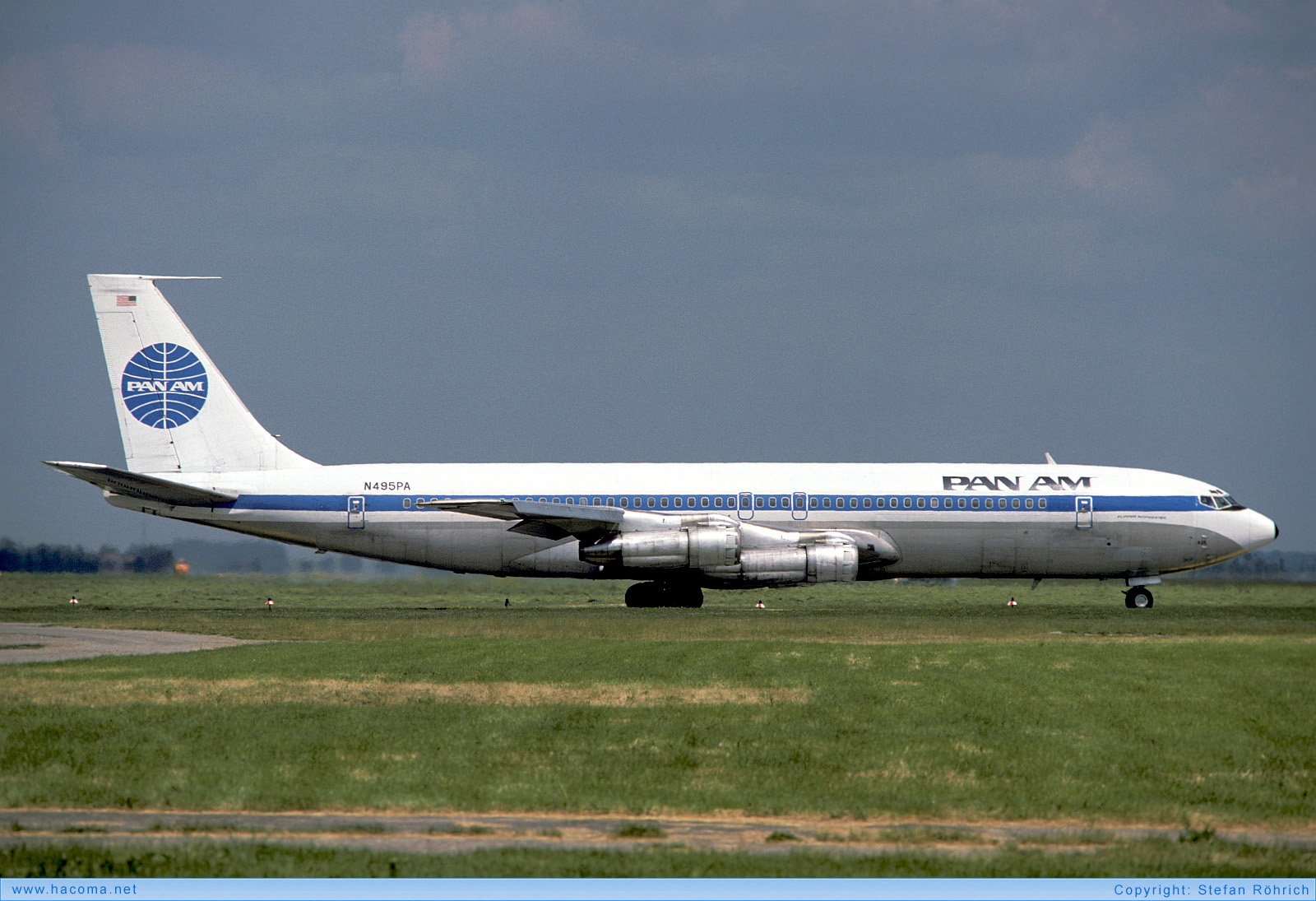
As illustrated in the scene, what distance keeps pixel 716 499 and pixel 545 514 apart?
5.25 m

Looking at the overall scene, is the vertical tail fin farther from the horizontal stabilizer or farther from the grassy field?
Answer: the grassy field

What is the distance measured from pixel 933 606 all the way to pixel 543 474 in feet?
41.2

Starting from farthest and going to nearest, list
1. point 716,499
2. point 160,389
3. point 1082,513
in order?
point 160,389 → point 1082,513 → point 716,499

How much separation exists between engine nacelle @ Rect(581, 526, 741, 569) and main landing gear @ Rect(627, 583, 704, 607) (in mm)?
2062

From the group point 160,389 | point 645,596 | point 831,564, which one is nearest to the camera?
point 831,564

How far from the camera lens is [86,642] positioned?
85.1 feet

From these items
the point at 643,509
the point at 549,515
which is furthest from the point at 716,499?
the point at 549,515

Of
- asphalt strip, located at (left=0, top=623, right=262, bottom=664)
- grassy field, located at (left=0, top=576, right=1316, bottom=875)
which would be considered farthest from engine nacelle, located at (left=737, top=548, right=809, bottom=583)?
asphalt strip, located at (left=0, top=623, right=262, bottom=664)

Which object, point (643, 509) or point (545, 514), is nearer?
point (545, 514)

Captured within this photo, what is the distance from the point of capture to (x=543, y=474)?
1545 inches

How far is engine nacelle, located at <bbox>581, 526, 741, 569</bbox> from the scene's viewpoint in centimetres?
3700

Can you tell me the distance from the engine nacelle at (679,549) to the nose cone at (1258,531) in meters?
16.4

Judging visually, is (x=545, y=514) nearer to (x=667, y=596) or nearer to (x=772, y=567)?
(x=667, y=596)

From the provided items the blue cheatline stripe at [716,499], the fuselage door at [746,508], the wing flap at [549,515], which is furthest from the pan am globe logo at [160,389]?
the fuselage door at [746,508]
